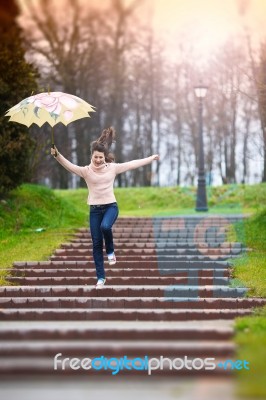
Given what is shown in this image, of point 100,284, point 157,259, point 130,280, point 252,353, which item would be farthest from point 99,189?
point 157,259

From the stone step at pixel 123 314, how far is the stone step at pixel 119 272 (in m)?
3.13

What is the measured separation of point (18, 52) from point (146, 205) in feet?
34.3

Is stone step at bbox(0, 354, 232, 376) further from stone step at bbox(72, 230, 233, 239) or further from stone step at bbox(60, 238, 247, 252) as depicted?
stone step at bbox(72, 230, 233, 239)

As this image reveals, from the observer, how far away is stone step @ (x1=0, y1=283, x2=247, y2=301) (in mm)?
10758

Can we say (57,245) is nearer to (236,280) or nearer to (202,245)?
(202,245)

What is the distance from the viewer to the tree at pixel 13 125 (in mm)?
17922

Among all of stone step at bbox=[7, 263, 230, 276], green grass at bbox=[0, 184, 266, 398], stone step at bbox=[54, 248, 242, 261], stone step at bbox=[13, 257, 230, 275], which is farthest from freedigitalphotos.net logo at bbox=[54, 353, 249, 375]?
stone step at bbox=[54, 248, 242, 261]

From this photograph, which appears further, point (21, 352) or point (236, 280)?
point (236, 280)

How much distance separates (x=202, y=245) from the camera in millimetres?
15797

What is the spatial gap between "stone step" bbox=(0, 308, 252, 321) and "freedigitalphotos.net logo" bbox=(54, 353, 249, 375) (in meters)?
1.78

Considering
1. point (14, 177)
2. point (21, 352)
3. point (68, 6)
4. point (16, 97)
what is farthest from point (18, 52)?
point (68, 6)

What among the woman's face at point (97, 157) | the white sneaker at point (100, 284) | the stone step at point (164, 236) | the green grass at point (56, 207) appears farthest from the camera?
the stone step at point (164, 236)

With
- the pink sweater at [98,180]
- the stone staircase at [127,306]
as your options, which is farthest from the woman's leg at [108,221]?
the stone staircase at [127,306]

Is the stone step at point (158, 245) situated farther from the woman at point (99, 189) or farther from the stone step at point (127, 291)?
the woman at point (99, 189)
